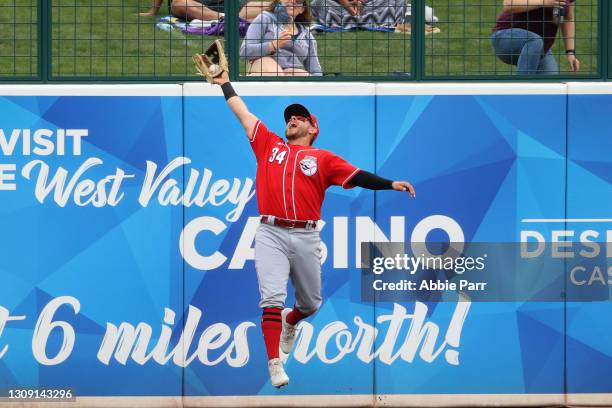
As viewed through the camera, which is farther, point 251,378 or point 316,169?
point 251,378

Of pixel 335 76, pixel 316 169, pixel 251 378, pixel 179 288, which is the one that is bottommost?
pixel 251 378

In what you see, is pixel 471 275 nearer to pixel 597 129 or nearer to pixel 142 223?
pixel 597 129

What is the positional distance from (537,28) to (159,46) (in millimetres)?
2765

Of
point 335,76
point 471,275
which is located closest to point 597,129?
point 471,275

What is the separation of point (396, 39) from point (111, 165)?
2.25 m

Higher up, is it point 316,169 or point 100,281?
point 316,169

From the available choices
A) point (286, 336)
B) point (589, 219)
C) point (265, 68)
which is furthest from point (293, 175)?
point (589, 219)

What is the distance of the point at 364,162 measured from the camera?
800 centimetres

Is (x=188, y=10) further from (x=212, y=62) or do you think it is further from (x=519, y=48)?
(x=519, y=48)

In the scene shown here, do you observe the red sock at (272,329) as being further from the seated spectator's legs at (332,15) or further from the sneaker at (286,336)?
the seated spectator's legs at (332,15)

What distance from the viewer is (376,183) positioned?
22.9 ft

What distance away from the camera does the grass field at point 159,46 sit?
818cm

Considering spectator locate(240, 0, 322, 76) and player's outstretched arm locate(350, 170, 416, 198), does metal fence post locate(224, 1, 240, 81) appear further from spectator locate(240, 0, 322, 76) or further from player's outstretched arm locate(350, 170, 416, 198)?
player's outstretched arm locate(350, 170, 416, 198)

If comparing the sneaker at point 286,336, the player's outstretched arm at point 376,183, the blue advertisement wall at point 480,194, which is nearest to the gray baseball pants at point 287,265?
the sneaker at point 286,336
